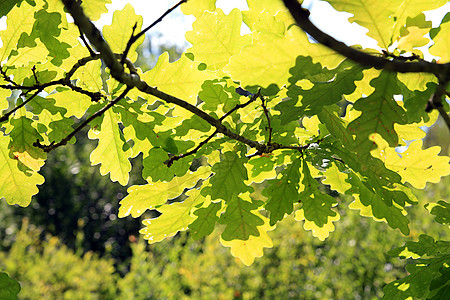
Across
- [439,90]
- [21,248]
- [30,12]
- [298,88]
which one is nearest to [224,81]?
[298,88]

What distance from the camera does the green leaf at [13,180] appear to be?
1.68m

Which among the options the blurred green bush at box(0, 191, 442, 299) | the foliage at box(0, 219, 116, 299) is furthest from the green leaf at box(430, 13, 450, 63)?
the foliage at box(0, 219, 116, 299)

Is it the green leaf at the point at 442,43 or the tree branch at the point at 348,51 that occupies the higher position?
the tree branch at the point at 348,51

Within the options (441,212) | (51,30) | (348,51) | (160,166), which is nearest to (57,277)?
(160,166)

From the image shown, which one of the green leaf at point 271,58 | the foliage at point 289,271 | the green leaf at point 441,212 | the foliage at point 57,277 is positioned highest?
the green leaf at point 271,58

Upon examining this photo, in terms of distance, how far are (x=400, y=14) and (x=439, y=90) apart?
1.34 ft

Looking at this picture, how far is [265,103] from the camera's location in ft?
5.11

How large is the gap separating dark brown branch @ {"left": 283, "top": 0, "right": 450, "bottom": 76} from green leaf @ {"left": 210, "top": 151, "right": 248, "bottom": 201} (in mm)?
1024

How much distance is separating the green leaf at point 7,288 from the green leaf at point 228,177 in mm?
721

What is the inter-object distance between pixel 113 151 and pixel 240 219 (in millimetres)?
544

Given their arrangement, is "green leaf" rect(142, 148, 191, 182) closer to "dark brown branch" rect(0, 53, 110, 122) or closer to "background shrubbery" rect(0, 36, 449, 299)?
"dark brown branch" rect(0, 53, 110, 122)

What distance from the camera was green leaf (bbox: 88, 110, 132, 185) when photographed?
164 cm

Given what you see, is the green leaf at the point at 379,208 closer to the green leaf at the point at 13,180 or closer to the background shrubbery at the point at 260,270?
the green leaf at the point at 13,180

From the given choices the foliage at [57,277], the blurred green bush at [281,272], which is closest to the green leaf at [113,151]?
the blurred green bush at [281,272]
